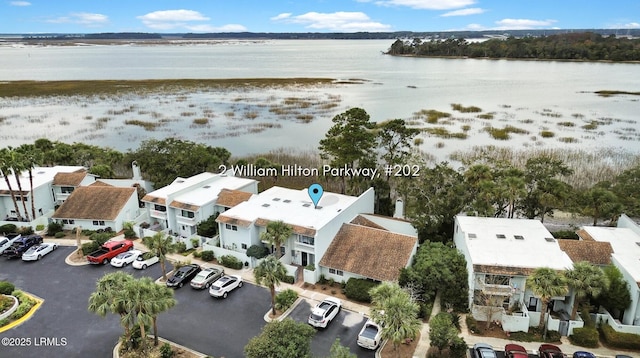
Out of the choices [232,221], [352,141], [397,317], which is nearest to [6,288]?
[232,221]

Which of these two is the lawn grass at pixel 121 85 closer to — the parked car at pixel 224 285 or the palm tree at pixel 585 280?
the parked car at pixel 224 285

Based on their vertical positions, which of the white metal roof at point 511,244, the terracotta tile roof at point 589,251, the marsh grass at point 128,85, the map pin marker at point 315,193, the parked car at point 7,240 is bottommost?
the parked car at point 7,240

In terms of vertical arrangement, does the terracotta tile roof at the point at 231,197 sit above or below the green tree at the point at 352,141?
below

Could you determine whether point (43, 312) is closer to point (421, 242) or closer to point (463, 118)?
point (421, 242)

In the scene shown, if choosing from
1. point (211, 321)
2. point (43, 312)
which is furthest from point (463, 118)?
point (43, 312)

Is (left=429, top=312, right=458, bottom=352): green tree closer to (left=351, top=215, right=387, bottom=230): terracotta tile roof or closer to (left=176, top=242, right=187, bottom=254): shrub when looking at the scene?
(left=351, top=215, right=387, bottom=230): terracotta tile roof

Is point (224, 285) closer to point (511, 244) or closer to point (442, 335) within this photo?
point (442, 335)

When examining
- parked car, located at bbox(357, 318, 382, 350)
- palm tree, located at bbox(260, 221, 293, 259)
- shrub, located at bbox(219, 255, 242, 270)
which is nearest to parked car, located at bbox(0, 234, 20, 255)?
shrub, located at bbox(219, 255, 242, 270)

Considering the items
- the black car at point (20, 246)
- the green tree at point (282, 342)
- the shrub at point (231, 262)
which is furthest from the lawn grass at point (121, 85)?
the green tree at point (282, 342)
